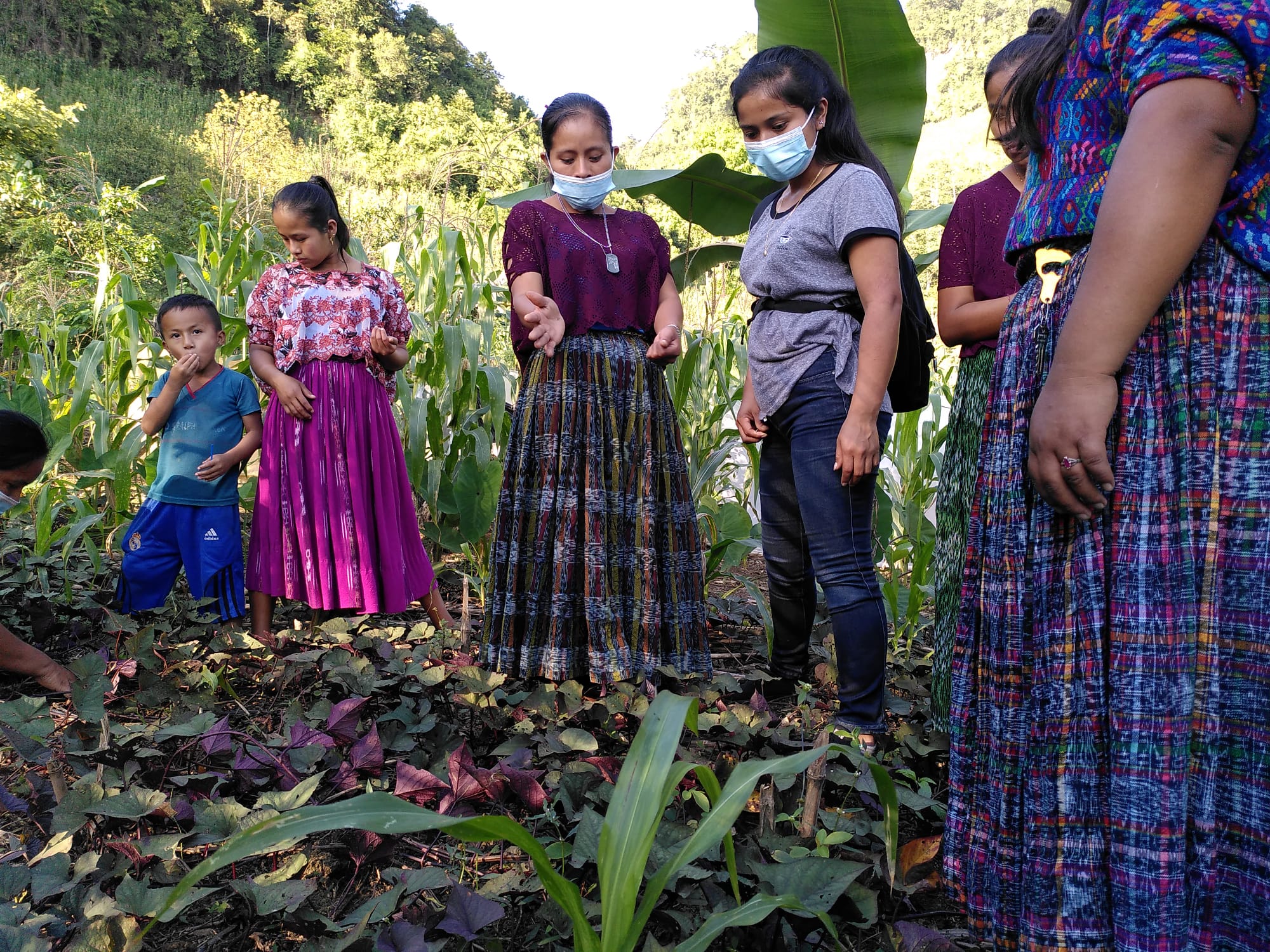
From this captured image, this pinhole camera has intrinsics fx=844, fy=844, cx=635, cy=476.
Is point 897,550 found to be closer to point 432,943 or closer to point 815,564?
point 815,564

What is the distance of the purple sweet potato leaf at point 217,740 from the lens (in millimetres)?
1621

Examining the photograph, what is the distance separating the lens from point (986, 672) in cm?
102

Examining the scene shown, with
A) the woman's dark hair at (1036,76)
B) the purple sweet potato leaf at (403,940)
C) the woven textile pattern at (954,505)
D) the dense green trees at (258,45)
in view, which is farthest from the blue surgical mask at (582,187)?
the dense green trees at (258,45)

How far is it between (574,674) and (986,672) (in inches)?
50.3

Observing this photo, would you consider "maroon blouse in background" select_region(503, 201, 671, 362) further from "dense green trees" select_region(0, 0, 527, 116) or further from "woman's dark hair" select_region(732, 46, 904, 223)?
"dense green trees" select_region(0, 0, 527, 116)

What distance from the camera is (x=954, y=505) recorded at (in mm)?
1854

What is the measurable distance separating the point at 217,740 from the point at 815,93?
1.81 m

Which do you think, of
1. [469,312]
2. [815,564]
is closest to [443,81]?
[469,312]

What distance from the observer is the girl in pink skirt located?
2543 millimetres

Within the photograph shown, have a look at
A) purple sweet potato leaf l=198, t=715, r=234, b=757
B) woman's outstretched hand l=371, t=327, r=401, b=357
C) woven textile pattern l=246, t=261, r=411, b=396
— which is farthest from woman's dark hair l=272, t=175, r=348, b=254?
purple sweet potato leaf l=198, t=715, r=234, b=757

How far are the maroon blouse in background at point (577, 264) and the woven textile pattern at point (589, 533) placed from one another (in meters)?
0.06

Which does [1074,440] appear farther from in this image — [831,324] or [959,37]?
[959,37]

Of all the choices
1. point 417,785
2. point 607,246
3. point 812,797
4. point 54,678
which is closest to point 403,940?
point 417,785

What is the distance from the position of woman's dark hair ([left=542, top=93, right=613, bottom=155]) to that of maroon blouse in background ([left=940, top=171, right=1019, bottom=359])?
0.86 meters
